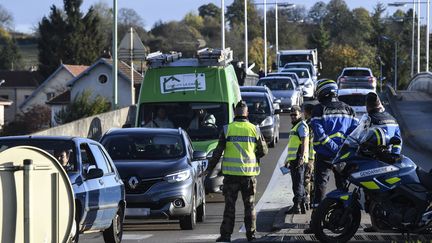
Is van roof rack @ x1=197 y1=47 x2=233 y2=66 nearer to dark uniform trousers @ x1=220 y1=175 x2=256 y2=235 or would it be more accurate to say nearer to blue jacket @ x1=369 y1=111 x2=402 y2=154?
dark uniform trousers @ x1=220 y1=175 x2=256 y2=235

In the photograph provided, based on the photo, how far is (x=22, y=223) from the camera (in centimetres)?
722

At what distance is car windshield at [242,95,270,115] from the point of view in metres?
29.2

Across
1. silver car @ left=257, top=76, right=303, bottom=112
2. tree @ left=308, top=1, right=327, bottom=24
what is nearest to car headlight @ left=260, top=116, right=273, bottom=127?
silver car @ left=257, top=76, right=303, bottom=112

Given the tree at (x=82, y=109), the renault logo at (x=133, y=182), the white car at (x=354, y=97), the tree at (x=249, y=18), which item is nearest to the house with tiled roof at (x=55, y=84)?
the tree at (x=82, y=109)

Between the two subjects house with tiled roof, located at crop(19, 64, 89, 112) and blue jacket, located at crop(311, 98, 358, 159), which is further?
house with tiled roof, located at crop(19, 64, 89, 112)

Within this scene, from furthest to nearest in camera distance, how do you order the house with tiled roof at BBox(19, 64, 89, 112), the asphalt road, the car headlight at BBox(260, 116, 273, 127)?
1. the house with tiled roof at BBox(19, 64, 89, 112)
2. the car headlight at BBox(260, 116, 273, 127)
3. the asphalt road

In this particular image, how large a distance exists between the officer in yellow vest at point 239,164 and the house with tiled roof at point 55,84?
8595cm

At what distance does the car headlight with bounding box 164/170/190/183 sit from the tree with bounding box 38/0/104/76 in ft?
305

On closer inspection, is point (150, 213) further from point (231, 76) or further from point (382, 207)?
point (231, 76)

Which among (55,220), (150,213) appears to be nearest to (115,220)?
(150,213)

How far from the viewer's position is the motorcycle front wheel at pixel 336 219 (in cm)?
1182

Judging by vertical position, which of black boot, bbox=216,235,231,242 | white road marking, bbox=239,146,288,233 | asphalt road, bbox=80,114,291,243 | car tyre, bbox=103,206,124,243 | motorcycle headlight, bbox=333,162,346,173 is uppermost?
motorcycle headlight, bbox=333,162,346,173

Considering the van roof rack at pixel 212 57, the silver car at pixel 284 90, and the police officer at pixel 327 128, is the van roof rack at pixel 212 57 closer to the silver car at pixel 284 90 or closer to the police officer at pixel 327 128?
the police officer at pixel 327 128

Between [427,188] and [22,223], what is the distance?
562 cm
